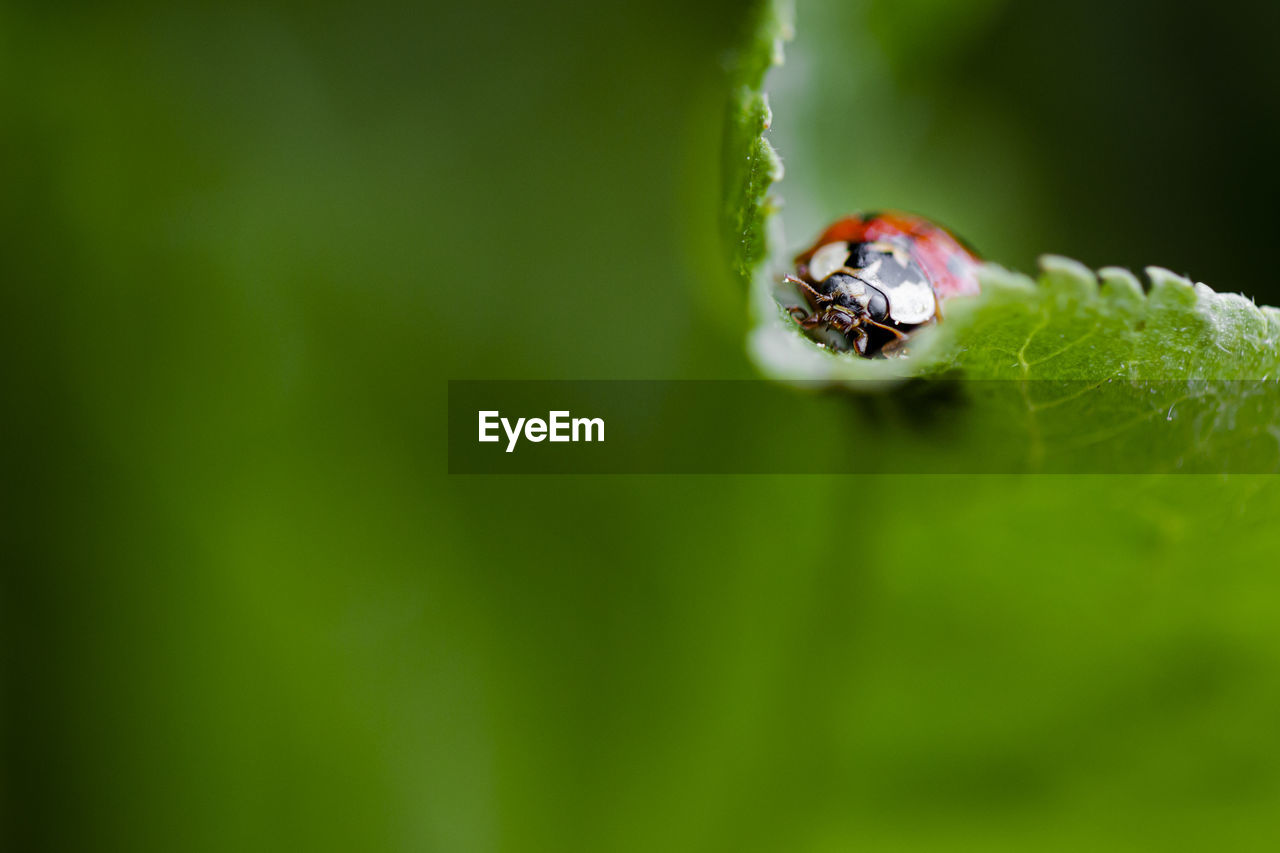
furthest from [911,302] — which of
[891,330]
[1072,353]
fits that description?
[1072,353]

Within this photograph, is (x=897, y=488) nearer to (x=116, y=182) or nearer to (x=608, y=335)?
(x=608, y=335)

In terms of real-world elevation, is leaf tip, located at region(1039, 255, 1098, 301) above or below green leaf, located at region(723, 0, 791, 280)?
below

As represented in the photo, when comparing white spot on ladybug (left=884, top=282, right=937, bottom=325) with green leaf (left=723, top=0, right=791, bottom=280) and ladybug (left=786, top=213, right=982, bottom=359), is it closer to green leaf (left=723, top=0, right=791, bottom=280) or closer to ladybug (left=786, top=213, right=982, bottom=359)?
ladybug (left=786, top=213, right=982, bottom=359)

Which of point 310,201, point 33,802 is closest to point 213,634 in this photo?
point 33,802

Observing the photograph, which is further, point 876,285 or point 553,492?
point 553,492

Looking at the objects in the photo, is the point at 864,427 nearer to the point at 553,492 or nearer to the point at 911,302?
the point at 911,302

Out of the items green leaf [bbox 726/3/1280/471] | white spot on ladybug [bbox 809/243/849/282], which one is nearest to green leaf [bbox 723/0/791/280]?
green leaf [bbox 726/3/1280/471]

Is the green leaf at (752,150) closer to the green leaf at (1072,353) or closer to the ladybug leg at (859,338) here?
the green leaf at (1072,353)

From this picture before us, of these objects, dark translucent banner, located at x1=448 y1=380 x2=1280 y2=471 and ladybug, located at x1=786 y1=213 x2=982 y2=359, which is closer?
dark translucent banner, located at x1=448 y1=380 x2=1280 y2=471
